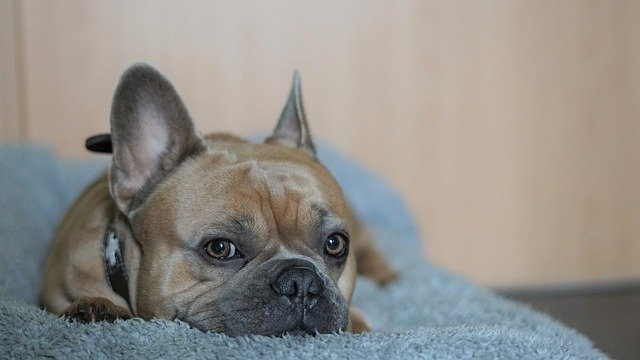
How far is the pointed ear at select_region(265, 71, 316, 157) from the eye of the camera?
2637 mm

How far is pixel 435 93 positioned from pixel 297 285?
236 centimetres

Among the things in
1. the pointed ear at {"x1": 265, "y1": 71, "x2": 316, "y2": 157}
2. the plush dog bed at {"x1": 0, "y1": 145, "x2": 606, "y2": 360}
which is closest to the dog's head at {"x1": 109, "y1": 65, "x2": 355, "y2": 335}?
the plush dog bed at {"x1": 0, "y1": 145, "x2": 606, "y2": 360}

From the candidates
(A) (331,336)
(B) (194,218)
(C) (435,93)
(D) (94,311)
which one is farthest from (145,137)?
(C) (435,93)

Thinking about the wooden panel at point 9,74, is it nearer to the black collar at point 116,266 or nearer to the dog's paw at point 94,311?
the black collar at point 116,266

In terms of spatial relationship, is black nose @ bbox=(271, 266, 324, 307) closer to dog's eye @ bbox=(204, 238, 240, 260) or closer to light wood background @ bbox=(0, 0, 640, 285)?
dog's eye @ bbox=(204, 238, 240, 260)

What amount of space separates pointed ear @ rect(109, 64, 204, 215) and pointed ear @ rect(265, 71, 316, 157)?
17.6 inches

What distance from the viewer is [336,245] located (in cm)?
223

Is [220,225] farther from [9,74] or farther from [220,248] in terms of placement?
[9,74]

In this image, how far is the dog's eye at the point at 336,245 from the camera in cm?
221

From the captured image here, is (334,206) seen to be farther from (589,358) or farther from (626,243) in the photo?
(626,243)

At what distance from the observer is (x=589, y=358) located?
1.96 m

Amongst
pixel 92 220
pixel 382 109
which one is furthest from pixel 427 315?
pixel 382 109

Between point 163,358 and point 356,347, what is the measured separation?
0.39 m

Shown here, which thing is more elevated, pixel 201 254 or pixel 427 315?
pixel 201 254
